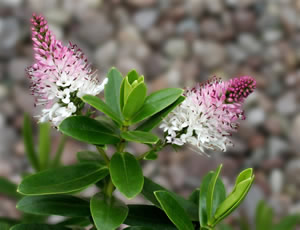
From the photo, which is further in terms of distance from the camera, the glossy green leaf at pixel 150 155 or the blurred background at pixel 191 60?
the blurred background at pixel 191 60

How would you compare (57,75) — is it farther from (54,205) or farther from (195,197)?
(195,197)

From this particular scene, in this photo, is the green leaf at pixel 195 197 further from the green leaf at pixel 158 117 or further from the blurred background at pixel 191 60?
the blurred background at pixel 191 60

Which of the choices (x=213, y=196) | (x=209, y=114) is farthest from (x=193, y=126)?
(x=213, y=196)

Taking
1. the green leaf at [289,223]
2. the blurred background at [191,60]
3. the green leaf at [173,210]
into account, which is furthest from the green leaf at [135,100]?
the blurred background at [191,60]

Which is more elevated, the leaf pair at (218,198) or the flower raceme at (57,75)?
the flower raceme at (57,75)

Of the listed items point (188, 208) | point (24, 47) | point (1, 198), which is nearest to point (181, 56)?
point (24, 47)

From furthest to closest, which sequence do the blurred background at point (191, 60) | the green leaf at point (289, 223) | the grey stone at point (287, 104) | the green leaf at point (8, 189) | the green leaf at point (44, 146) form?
the grey stone at point (287, 104) → the blurred background at point (191, 60) → the green leaf at point (289, 223) → the green leaf at point (44, 146) → the green leaf at point (8, 189)

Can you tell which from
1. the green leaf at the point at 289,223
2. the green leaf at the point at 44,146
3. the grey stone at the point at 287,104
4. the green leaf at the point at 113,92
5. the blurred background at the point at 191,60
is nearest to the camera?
the green leaf at the point at 113,92
